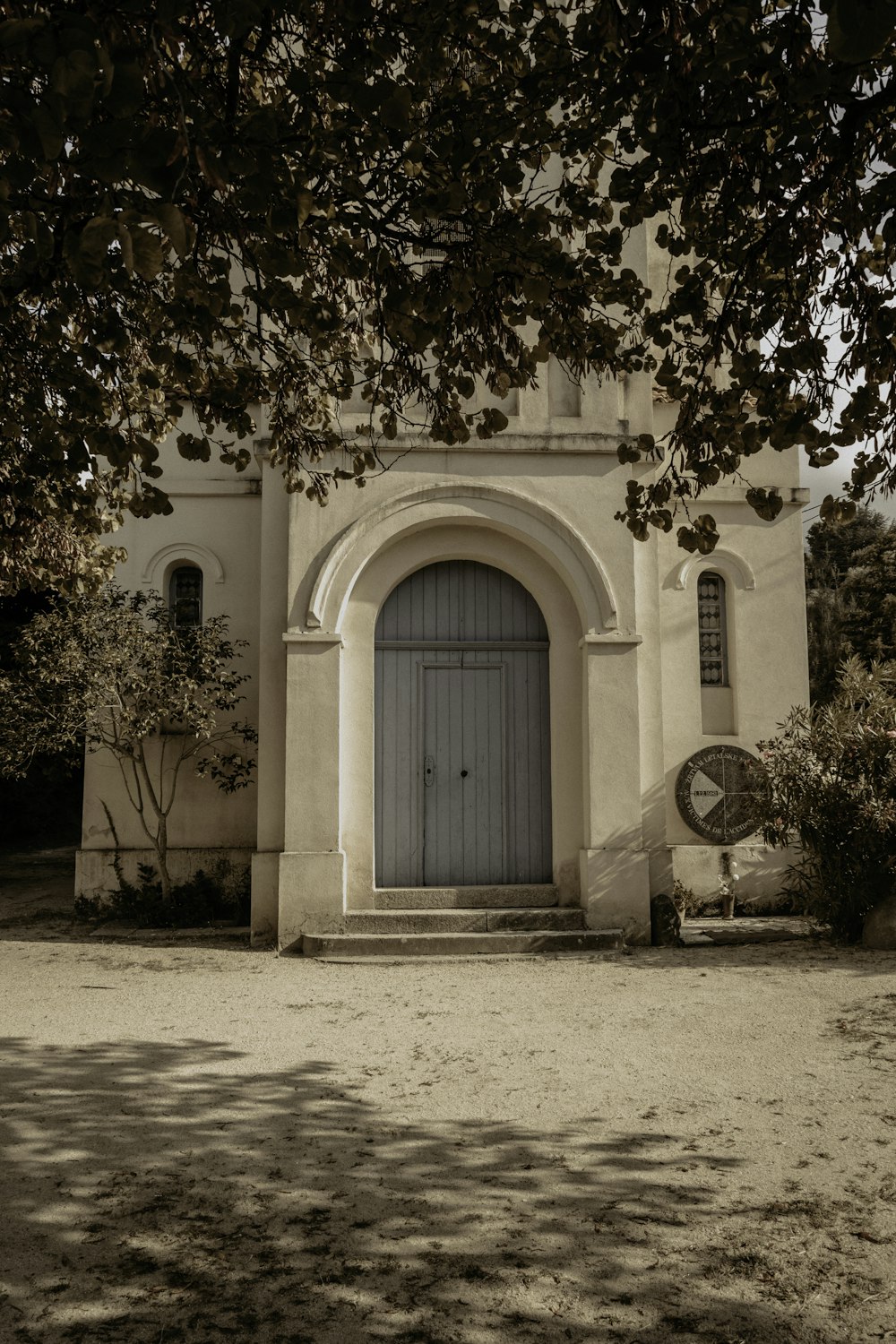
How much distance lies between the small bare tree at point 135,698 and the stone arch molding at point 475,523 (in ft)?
5.19

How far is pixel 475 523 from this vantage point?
10.0 metres

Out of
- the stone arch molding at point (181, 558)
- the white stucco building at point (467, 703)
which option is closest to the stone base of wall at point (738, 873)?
the white stucco building at point (467, 703)

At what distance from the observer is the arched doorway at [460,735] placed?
9.94 m

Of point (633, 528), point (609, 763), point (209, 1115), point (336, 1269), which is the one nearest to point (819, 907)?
point (609, 763)

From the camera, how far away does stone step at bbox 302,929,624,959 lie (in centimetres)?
905

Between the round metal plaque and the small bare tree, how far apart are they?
4.53 metres

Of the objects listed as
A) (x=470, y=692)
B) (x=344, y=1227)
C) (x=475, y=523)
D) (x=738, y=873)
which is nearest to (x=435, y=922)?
(x=470, y=692)

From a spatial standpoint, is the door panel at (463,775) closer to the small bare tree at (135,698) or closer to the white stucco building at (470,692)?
the white stucco building at (470,692)

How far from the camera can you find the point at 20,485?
504cm

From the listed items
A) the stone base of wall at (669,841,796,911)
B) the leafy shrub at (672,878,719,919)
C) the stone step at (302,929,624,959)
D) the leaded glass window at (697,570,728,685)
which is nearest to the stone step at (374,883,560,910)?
the stone step at (302,929,624,959)

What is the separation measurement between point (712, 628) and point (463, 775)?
3.41 m

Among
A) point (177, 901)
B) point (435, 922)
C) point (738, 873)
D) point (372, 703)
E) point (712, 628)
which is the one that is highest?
point (712, 628)

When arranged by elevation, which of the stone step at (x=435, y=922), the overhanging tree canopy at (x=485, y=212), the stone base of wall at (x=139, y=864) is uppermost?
the overhanging tree canopy at (x=485, y=212)

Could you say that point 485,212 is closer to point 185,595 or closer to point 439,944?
point 439,944
